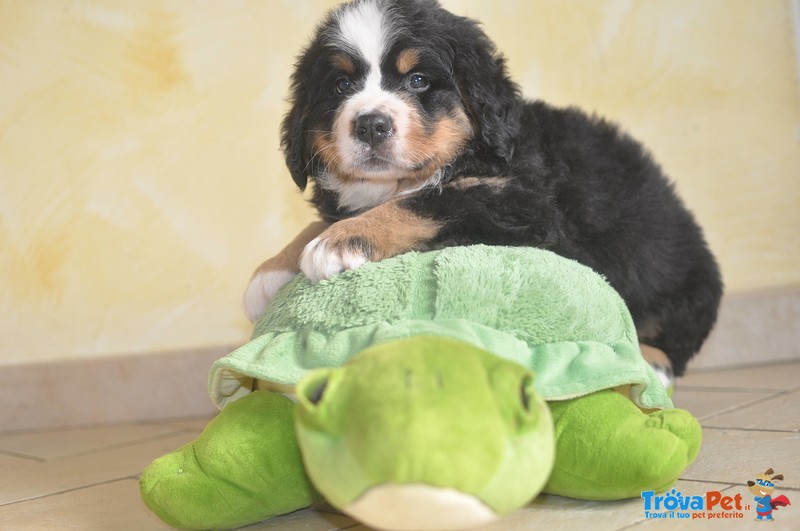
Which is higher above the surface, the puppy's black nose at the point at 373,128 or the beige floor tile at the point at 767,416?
the puppy's black nose at the point at 373,128

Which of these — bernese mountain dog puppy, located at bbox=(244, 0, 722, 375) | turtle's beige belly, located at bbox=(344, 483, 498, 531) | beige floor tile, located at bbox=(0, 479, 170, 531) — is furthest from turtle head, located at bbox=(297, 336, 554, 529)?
beige floor tile, located at bbox=(0, 479, 170, 531)

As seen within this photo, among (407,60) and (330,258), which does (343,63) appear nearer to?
(407,60)

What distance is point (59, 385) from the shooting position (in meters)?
3.57

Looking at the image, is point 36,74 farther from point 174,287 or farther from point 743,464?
point 743,464

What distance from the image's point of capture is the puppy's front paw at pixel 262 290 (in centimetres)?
221

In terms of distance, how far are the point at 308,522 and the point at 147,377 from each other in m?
2.06

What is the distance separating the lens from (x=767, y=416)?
2.39 m

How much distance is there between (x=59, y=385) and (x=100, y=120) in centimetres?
114

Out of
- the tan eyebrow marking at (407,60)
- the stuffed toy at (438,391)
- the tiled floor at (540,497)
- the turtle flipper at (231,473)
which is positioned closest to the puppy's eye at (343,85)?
the tan eyebrow marking at (407,60)

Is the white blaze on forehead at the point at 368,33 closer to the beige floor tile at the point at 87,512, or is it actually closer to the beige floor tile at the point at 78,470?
the beige floor tile at the point at 87,512

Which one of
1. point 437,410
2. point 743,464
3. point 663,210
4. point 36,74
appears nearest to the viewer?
point 437,410

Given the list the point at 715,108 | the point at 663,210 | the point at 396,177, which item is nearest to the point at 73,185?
the point at 396,177

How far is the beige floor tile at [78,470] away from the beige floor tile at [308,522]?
2.94 feet

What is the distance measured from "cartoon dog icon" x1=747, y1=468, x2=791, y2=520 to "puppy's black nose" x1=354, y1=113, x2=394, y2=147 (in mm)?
1148
